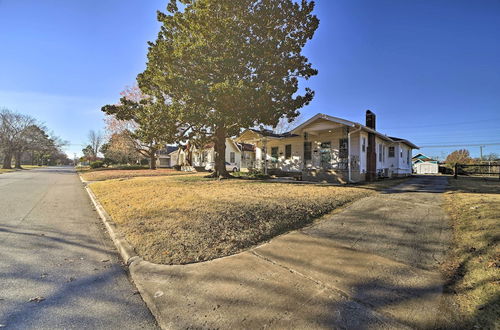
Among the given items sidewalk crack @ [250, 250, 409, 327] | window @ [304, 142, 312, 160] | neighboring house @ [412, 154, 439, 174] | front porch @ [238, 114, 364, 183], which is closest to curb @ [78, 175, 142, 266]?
sidewalk crack @ [250, 250, 409, 327]

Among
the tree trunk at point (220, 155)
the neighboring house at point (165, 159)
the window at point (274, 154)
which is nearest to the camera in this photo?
the tree trunk at point (220, 155)

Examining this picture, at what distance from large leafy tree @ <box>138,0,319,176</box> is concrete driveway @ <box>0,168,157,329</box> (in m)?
7.67

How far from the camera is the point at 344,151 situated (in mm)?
15805

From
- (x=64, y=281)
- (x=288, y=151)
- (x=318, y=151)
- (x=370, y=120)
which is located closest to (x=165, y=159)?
(x=288, y=151)

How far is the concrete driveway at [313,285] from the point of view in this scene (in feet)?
7.72

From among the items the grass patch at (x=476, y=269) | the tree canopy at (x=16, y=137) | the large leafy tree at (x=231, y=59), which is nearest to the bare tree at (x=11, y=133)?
the tree canopy at (x=16, y=137)

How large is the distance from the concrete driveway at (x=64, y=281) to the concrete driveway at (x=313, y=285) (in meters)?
0.31

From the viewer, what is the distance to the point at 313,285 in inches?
115

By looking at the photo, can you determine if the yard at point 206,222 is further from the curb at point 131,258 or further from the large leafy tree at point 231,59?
the large leafy tree at point 231,59

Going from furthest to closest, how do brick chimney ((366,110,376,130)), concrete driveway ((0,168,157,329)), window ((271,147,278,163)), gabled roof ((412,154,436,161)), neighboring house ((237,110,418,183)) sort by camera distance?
gabled roof ((412,154,436,161)) → window ((271,147,278,163)) → brick chimney ((366,110,376,130)) → neighboring house ((237,110,418,183)) → concrete driveway ((0,168,157,329))

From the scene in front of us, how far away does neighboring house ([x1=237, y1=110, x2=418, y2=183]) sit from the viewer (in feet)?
49.9

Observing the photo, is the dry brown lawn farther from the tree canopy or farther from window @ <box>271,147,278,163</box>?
the tree canopy

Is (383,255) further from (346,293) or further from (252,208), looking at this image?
(252,208)

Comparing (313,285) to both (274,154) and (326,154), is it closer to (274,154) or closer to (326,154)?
(326,154)
